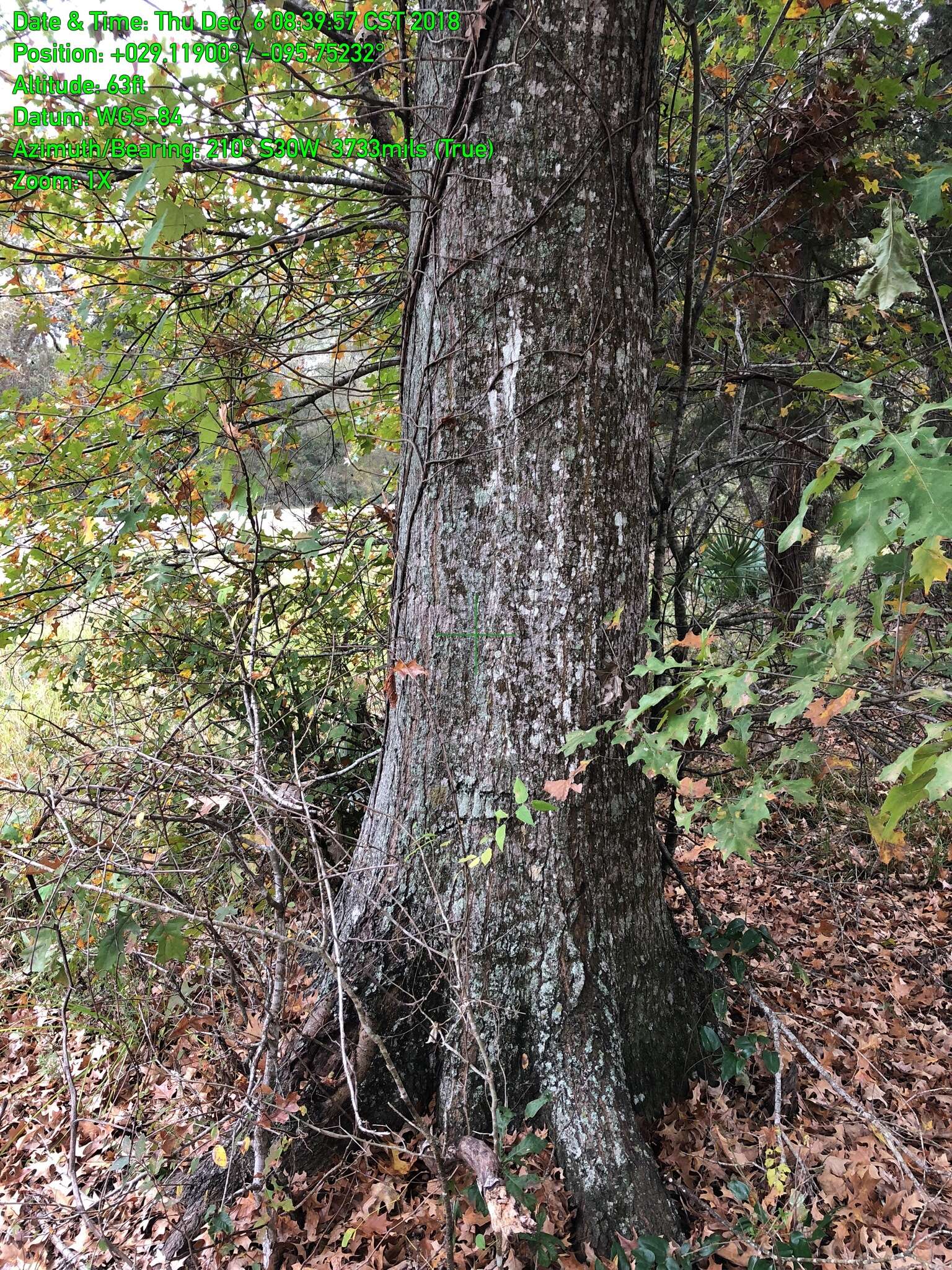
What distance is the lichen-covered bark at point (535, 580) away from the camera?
1.87 meters

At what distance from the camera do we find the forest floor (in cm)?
178

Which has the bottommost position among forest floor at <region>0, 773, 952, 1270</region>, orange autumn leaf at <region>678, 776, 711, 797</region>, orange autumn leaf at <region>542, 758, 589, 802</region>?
forest floor at <region>0, 773, 952, 1270</region>

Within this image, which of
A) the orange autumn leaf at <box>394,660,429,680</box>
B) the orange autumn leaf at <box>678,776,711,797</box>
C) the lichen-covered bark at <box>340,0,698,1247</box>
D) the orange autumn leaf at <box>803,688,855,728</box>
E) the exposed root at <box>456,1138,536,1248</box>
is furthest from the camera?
the orange autumn leaf at <box>394,660,429,680</box>

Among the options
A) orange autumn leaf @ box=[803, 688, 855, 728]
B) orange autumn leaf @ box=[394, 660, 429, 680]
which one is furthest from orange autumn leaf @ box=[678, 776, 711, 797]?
orange autumn leaf @ box=[394, 660, 429, 680]

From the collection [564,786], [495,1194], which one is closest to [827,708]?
[564,786]

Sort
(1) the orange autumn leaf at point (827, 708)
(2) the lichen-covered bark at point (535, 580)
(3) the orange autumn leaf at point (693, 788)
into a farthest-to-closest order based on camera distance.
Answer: (2) the lichen-covered bark at point (535, 580) < (3) the orange autumn leaf at point (693, 788) < (1) the orange autumn leaf at point (827, 708)

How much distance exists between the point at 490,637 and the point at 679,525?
2.12m

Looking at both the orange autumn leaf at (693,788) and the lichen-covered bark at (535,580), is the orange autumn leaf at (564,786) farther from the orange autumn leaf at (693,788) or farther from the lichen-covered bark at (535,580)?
the orange autumn leaf at (693,788)

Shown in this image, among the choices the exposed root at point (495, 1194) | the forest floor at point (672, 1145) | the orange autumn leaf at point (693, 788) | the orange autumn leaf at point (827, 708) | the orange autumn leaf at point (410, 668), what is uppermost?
the orange autumn leaf at point (827, 708)

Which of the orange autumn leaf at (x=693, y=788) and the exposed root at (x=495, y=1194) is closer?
the exposed root at (x=495, y=1194)

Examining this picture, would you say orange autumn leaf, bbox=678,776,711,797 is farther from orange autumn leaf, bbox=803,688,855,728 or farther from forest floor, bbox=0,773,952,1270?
orange autumn leaf, bbox=803,688,855,728

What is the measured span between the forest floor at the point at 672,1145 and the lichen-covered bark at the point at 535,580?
0.75ft

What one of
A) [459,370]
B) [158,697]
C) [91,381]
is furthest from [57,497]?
[459,370]
